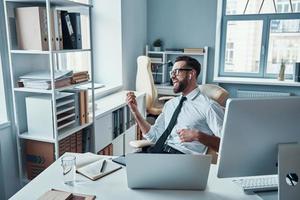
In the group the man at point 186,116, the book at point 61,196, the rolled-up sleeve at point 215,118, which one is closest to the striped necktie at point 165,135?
the man at point 186,116

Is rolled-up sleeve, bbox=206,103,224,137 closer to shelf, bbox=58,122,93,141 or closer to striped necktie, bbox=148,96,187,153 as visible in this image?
striped necktie, bbox=148,96,187,153

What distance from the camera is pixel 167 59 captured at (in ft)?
14.8

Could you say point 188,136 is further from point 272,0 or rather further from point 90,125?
point 272,0

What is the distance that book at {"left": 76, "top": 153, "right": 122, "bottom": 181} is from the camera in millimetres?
1322

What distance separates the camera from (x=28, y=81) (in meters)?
1.98

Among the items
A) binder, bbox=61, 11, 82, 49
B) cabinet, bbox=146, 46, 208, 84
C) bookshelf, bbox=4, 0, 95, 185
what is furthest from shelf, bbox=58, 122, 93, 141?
cabinet, bbox=146, 46, 208, 84

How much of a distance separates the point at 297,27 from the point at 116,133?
3140 millimetres

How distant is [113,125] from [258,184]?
184 centimetres

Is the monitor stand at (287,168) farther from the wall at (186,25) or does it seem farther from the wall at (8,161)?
the wall at (186,25)

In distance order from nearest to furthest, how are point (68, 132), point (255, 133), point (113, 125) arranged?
point (255, 133)
point (68, 132)
point (113, 125)

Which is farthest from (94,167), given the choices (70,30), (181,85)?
(70,30)

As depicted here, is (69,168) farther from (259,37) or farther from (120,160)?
(259,37)

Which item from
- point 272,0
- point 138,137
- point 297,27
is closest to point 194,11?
point 272,0

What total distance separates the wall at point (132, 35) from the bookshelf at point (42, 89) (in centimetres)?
154
